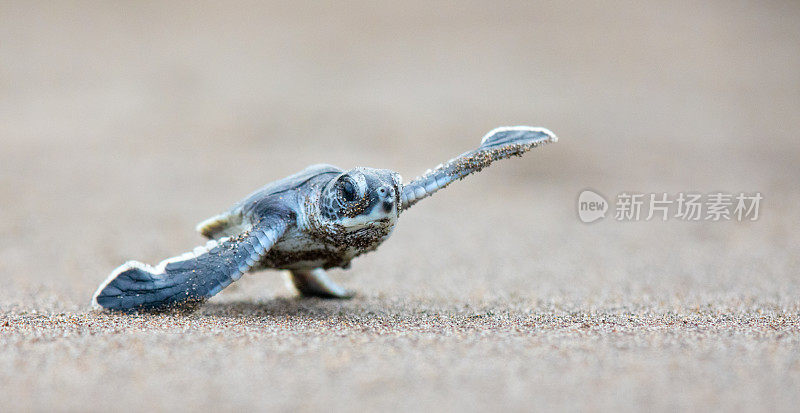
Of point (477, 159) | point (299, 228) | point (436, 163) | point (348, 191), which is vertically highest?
point (436, 163)

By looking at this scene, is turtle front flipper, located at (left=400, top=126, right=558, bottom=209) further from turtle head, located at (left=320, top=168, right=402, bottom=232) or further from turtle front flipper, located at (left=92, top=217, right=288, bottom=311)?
turtle front flipper, located at (left=92, top=217, right=288, bottom=311)

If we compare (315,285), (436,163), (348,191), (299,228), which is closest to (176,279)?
(299,228)

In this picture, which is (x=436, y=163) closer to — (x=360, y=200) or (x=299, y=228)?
(x=299, y=228)

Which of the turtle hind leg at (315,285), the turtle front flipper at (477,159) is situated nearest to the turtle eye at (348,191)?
the turtle front flipper at (477,159)

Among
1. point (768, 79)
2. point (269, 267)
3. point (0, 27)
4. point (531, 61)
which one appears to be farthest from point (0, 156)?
point (768, 79)

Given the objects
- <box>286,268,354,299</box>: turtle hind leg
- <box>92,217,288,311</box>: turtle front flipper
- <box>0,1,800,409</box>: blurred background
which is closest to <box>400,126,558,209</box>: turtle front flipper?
<box>0,1,800,409</box>: blurred background

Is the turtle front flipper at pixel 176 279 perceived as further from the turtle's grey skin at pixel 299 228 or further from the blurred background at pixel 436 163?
the blurred background at pixel 436 163
